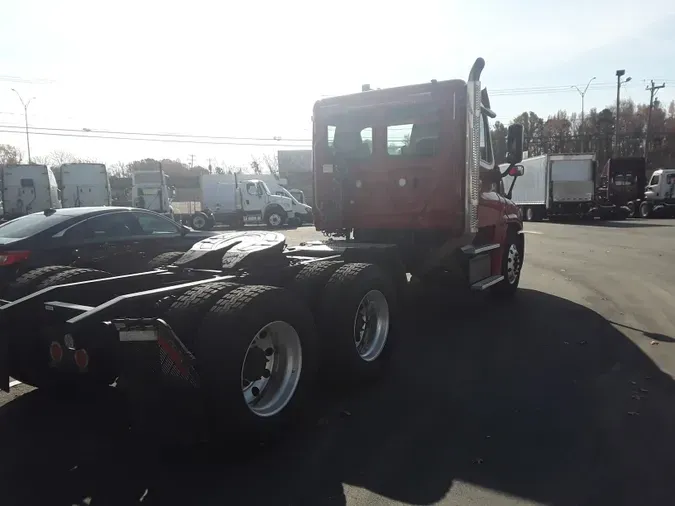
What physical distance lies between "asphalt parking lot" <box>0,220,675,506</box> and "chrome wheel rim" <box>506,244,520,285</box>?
7.43ft

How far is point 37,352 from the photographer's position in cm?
408

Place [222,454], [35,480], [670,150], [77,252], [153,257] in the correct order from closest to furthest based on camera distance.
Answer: [35,480] → [222,454] → [153,257] → [77,252] → [670,150]

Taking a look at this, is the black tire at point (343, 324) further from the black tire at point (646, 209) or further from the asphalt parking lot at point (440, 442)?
the black tire at point (646, 209)

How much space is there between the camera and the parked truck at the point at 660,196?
2973 cm

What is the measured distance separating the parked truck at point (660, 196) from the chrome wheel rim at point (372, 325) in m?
30.8

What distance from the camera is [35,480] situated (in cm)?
330

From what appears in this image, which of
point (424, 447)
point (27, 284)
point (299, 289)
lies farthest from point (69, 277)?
point (424, 447)

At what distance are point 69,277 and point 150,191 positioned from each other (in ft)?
77.6

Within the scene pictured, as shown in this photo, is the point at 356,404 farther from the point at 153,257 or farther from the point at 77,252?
the point at 77,252

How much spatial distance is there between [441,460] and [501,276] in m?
5.09

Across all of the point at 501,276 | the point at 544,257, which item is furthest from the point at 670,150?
the point at 501,276

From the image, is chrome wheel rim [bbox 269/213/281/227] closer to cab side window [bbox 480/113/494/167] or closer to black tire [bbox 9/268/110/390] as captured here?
cab side window [bbox 480/113/494/167]

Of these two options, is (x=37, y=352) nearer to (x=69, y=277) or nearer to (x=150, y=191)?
(x=69, y=277)

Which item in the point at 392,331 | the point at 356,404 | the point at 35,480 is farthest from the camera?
the point at 392,331
